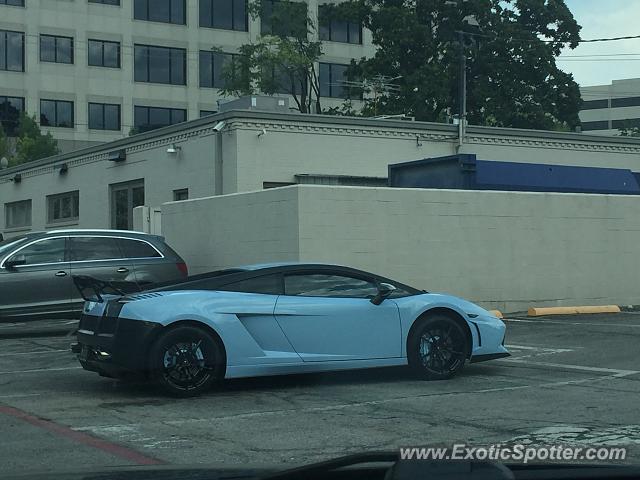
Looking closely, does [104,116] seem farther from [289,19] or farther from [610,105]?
[610,105]

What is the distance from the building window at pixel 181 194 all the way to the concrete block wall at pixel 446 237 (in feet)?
13.5

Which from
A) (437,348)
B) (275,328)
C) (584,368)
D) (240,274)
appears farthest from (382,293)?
(584,368)

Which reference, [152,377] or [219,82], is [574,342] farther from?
[219,82]

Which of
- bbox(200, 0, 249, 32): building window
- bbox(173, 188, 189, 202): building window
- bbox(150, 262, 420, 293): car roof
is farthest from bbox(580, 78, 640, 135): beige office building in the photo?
bbox(150, 262, 420, 293): car roof

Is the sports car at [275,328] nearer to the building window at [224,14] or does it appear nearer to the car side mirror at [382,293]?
the car side mirror at [382,293]

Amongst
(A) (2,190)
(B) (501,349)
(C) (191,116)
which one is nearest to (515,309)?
(B) (501,349)

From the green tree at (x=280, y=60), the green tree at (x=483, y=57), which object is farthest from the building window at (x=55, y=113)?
the green tree at (x=483, y=57)

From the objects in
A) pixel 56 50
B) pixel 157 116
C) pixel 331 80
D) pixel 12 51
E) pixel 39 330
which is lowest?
pixel 39 330

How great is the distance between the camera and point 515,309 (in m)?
18.1

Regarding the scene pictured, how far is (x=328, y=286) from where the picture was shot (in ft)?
33.1

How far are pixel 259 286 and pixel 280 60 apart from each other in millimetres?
33737

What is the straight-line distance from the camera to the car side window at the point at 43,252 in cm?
1566

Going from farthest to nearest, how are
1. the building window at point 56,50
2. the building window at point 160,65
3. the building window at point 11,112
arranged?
the building window at point 160,65 < the building window at point 56,50 < the building window at point 11,112

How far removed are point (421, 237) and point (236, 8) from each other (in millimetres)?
40883
